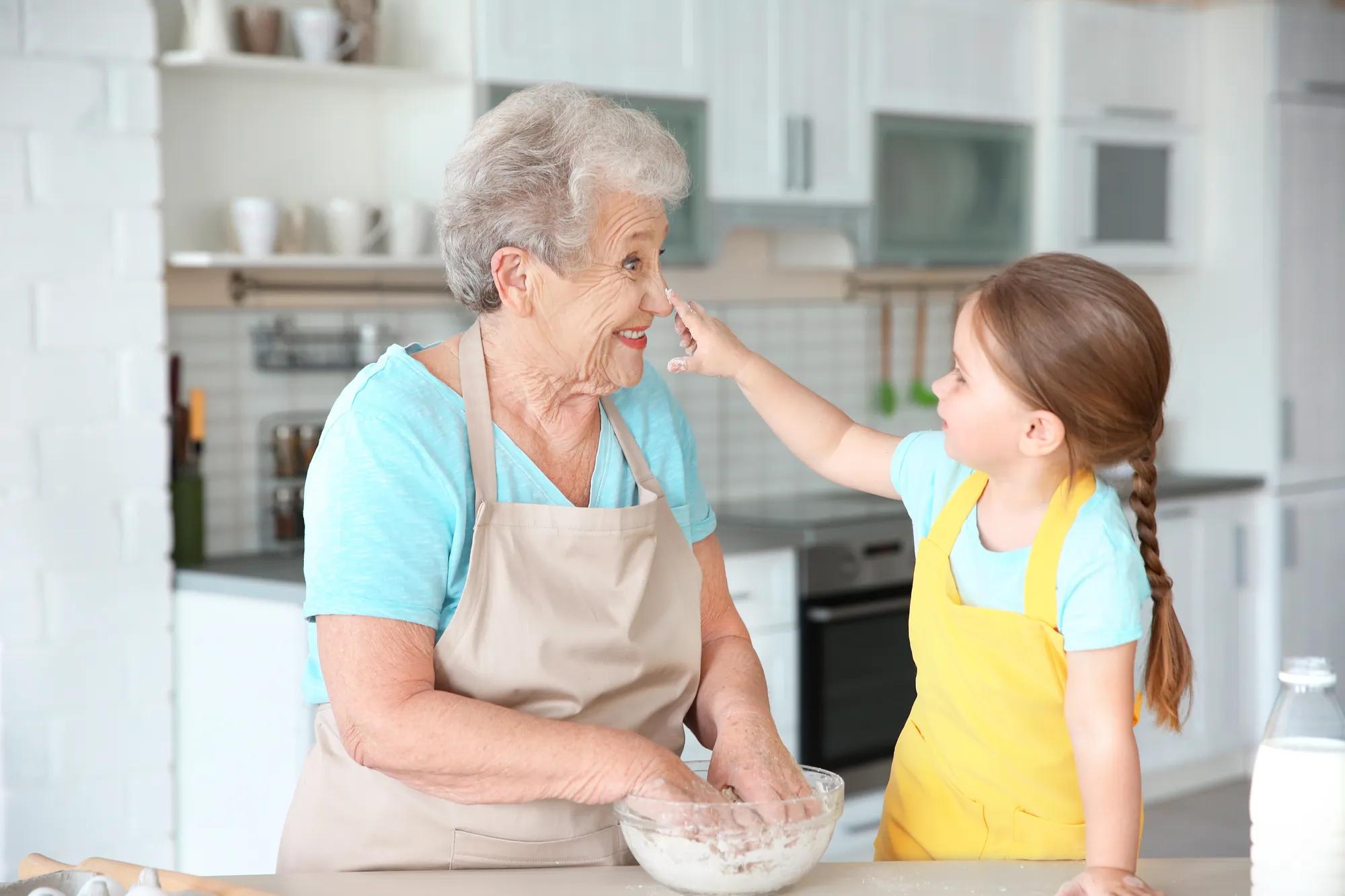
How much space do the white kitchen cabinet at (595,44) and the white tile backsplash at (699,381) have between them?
0.59 meters

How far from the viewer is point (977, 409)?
1.56m

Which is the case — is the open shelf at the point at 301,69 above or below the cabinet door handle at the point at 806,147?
above

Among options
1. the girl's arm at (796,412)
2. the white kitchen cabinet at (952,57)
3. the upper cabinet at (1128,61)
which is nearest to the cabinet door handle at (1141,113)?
the upper cabinet at (1128,61)

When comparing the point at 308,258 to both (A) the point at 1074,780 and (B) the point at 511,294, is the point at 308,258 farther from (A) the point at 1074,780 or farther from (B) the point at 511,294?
(A) the point at 1074,780

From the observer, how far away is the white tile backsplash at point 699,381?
331 cm

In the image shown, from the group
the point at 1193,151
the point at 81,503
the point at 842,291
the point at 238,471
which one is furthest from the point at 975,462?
the point at 1193,151

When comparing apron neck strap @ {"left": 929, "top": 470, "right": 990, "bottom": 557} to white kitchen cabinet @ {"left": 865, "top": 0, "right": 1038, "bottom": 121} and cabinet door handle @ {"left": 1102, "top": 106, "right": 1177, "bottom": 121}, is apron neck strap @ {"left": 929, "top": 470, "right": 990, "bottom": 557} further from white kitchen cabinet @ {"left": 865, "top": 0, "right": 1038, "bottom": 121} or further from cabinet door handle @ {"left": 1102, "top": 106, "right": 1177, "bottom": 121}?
cabinet door handle @ {"left": 1102, "top": 106, "right": 1177, "bottom": 121}

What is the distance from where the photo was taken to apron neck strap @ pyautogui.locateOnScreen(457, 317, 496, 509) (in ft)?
5.08

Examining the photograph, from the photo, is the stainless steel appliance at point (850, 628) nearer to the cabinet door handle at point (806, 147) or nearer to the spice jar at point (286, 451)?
the cabinet door handle at point (806, 147)

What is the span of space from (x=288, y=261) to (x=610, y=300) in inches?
64.9

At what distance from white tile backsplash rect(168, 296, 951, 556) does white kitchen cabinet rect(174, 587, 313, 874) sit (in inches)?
16.0

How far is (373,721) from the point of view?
144 centimetres

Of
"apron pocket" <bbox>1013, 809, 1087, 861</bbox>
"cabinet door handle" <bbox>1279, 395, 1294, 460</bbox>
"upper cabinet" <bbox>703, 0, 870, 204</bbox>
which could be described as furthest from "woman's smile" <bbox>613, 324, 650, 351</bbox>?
"cabinet door handle" <bbox>1279, 395, 1294, 460</bbox>

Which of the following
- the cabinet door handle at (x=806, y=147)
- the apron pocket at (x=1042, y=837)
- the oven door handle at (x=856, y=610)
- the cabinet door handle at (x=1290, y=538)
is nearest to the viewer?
the apron pocket at (x=1042, y=837)
